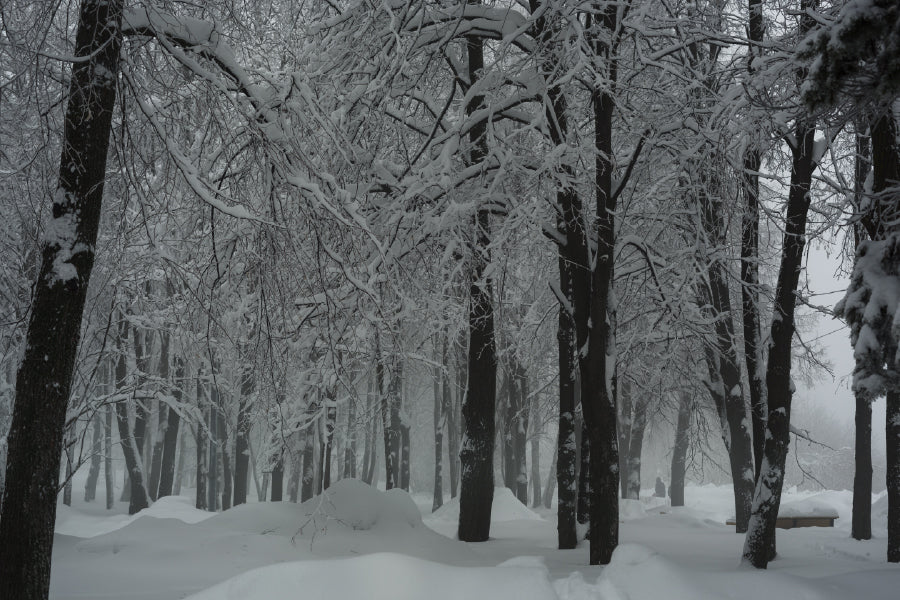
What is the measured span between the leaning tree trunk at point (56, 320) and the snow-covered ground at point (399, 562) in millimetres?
1240

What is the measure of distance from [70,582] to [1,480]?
294 cm

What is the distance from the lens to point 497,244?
8.93 meters

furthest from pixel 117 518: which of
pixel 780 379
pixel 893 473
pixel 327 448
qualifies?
pixel 893 473

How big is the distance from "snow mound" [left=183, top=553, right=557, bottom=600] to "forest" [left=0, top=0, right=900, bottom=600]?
25mm

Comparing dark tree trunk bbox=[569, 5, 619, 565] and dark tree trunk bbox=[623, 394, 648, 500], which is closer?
dark tree trunk bbox=[569, 5, 619, 565]

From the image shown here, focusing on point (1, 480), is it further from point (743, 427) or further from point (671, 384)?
point (671, 384)

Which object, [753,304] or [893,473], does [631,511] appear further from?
[753,304]

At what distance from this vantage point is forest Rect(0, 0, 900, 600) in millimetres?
5555

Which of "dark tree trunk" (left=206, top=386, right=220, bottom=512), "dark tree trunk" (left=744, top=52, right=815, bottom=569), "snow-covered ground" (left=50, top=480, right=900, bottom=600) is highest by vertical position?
"dark tree trunk" (left=744, top=52, right=815, bottom=569)

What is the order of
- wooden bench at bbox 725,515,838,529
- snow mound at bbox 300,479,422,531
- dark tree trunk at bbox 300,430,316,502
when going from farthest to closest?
dark tree trunk at bbox 300,430,316,502
wooden bench at bbox 725,515,838,529
snow mound at bbox 300,479,422,531

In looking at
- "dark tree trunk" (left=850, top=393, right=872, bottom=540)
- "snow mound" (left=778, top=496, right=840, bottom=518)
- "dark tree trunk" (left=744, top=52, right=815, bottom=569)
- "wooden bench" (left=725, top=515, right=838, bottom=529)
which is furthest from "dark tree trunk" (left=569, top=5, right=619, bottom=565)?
"snow mound" (left=778, top=496, right=840, bottom=518)

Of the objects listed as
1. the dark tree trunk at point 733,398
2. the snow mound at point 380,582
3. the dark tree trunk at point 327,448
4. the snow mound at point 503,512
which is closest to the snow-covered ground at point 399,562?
the snow mound at point 380,582

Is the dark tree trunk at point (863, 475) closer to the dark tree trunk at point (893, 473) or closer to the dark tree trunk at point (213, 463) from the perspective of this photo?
the dark tree trunk at point (893, 473)

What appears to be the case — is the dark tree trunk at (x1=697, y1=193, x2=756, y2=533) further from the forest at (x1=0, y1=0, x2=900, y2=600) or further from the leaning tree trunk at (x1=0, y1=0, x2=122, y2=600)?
the leaning tree trunk at (x1=0, y1=0, x2=122, y2=600)
